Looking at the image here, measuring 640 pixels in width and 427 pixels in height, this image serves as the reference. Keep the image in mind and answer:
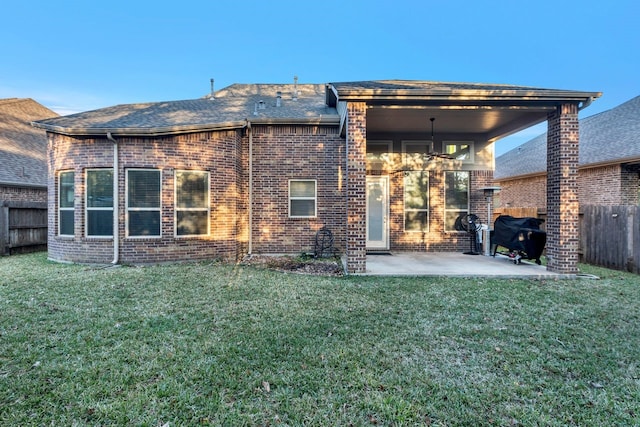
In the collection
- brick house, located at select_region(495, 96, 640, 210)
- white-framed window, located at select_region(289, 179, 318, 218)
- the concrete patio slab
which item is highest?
brick house, located at select_region(495, 96, 640, 210)

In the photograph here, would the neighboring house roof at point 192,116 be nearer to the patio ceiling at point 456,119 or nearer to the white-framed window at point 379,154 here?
the patio ceiling at point 456,119

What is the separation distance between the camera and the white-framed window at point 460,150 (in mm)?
9680

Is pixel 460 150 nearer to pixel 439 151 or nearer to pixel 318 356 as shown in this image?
pixel 439 151

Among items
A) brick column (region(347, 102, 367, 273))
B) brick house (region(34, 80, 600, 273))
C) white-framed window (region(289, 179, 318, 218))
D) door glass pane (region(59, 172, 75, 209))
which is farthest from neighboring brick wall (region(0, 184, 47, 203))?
brick column (region(347, 102, 367, 273))

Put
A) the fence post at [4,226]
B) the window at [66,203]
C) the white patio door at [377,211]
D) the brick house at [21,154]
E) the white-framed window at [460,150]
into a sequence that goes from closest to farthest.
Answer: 1. the window at [66,203]
2. the fence post at [4,226]
3. the white patio door at [377,211]
4. the white-framed window at [460,150]
5. the brick house at [21,154]

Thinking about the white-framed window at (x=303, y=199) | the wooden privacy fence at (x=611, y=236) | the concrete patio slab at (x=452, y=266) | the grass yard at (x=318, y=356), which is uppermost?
the white-framed window at (x=303, y=199)

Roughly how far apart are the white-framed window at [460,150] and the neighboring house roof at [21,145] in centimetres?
1396

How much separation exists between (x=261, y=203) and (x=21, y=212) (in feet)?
23.9

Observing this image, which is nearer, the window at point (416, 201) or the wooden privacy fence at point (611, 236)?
the wooden privacy fence at point (611, 236)

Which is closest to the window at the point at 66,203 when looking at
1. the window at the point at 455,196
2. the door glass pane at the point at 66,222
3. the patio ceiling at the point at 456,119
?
the door glass pane at the point at 66,222

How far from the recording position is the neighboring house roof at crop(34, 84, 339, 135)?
7.21 metres

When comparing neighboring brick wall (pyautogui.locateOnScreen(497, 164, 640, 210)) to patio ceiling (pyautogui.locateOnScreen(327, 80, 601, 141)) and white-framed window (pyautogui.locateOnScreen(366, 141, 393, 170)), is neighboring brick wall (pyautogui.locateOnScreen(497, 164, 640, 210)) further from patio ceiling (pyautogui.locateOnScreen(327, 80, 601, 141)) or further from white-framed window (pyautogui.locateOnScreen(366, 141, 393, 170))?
white-framed window (pyautogui.locateOnScreen(366, 141, 393, 170))

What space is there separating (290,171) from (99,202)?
4783 millimetres

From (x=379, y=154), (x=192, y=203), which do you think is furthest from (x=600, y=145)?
(x=192, y=203)
